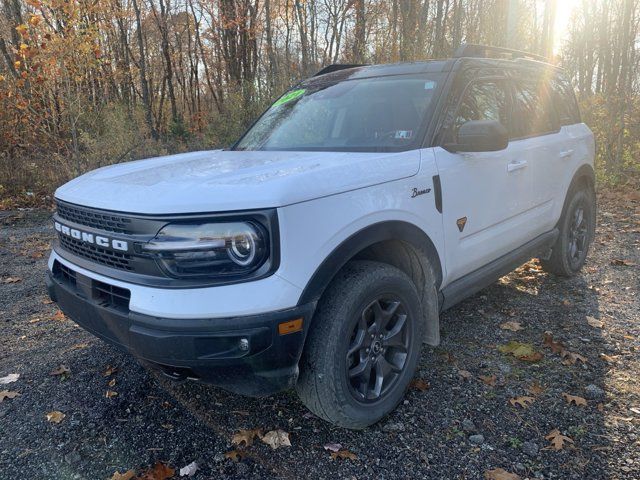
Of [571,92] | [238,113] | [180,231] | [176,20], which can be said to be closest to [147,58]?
[176,20]

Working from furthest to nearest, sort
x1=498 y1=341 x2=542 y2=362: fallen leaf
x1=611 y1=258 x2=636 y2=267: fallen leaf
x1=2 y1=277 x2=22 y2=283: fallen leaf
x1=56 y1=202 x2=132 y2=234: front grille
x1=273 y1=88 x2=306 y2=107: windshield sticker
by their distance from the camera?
x1=611 y1=258 x2=636 y2=267: fallen leaf, x1=2 y1=277 x2=22 y2=283: fallen leaf, x1=273 y1=88 x2=306 y2=107: windshield sticker, x1=498 y1=341 x2=542 y2=362: fallen leaf, x1=56 y1=202 x2=132 y2=234: front grille

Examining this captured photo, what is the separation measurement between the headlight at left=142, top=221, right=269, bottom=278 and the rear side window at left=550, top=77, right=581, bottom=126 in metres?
3.47

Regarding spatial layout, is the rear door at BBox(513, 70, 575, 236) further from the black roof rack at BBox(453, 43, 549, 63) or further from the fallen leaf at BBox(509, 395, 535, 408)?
the fallen leaf at BBox(509, 395, 535, 408)

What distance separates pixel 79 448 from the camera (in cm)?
237

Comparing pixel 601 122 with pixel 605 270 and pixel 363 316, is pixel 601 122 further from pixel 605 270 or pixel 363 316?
pixel 363 316

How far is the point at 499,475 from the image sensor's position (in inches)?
84.5

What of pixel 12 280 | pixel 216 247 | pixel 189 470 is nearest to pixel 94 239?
pixel 216 247

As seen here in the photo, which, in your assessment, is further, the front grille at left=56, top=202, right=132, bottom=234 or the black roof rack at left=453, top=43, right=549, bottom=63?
the black roof rack at left=453, top=43, right=549, bottom=63

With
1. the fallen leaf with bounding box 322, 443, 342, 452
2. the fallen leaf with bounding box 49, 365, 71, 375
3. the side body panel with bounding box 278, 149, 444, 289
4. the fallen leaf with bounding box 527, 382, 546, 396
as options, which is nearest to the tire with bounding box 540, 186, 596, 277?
the fallen leaf with bounding box 527, 382, 546, 396

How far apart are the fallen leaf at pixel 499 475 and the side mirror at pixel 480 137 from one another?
169 centimetres

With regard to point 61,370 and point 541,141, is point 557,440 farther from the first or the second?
point 61,370

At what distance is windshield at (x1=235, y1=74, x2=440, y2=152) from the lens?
9.46ft

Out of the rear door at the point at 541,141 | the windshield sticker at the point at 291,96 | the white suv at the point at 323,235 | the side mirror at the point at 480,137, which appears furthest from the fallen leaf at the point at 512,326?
the windshield sticker at the point at 291,96

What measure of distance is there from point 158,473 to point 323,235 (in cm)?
131
